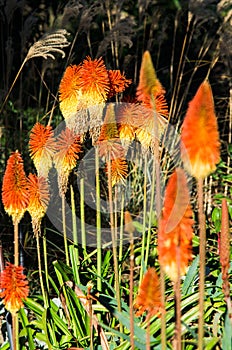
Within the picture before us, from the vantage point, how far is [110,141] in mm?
2207

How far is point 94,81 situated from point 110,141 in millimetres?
211

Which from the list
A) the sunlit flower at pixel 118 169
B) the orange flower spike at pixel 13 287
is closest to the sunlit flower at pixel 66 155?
the sunlit flower at pixel 118 169

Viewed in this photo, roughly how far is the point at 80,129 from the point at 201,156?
3.56 feet

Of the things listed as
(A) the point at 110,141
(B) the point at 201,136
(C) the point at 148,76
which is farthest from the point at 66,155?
(B) the point at 201,136

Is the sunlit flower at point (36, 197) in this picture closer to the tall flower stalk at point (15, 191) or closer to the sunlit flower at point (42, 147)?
the sunlit flower at point (42, 147)

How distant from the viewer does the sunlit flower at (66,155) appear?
229 centimetres

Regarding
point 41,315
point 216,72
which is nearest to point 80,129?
point 41,315

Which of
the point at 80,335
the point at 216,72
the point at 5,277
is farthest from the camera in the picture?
the point at 216,72

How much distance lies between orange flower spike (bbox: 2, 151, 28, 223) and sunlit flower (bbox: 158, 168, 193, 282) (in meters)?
0.52

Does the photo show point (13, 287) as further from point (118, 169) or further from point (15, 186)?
point (118, 169)

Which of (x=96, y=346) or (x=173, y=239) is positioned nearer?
(x=173, y=239)

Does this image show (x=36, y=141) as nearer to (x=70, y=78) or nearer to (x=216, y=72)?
(x=70, y=78)

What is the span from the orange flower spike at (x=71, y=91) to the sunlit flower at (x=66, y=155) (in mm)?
76

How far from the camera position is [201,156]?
127cm
